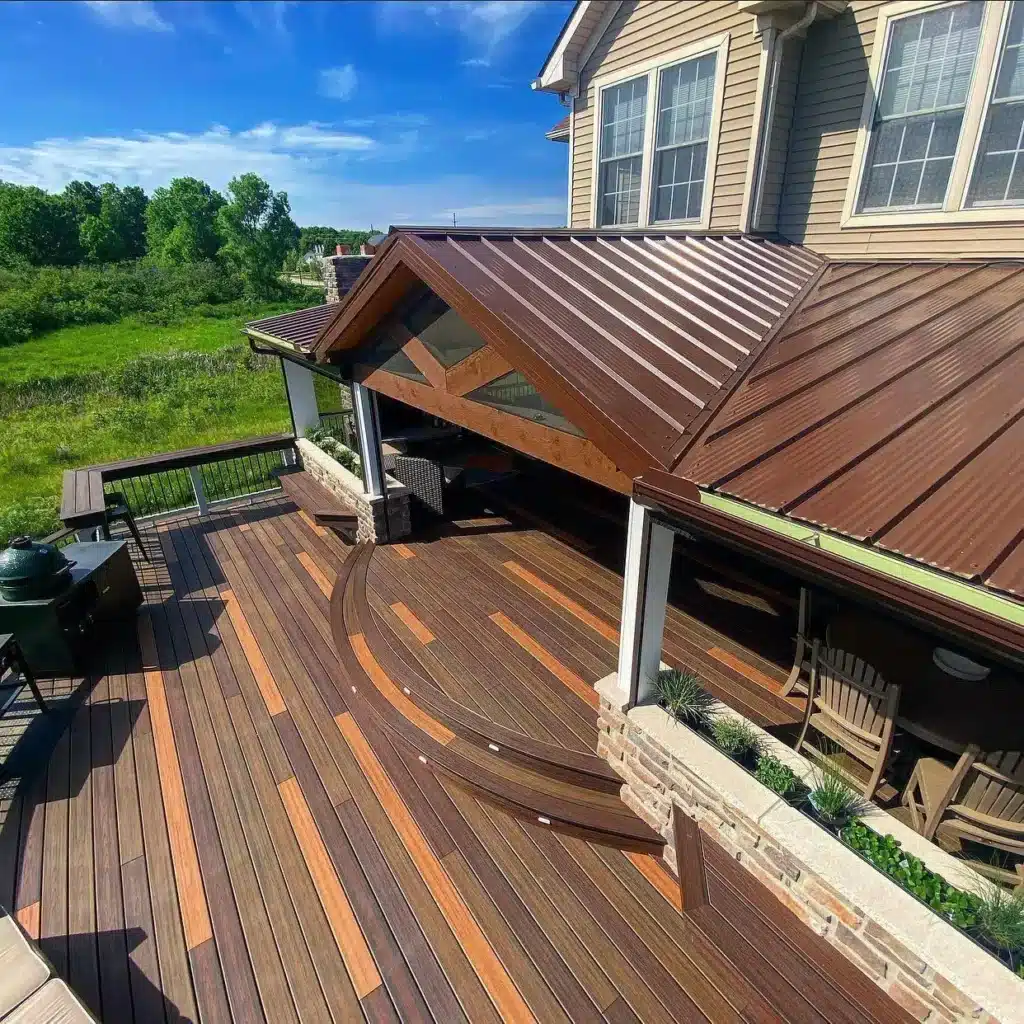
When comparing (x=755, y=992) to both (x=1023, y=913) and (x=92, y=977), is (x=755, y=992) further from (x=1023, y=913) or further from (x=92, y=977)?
(x=92, y=977)

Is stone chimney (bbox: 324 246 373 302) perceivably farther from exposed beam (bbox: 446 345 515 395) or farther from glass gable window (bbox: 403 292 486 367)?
exposed beam (bbox: 446 345 515 395)

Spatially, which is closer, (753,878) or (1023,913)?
(1023,913)

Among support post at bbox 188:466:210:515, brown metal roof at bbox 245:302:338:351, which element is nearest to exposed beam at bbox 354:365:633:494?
brown metal roof at bbox 245:302:338:351

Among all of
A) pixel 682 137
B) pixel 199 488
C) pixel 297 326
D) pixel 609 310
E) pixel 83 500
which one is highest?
pixel 682 137

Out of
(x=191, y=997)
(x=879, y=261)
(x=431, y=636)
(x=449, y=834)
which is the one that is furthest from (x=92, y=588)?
(x=879, y=261)

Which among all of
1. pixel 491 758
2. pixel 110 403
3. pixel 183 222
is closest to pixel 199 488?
pixel 491 758

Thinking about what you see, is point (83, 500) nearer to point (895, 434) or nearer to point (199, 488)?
point (199, 488)
